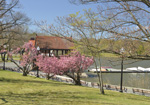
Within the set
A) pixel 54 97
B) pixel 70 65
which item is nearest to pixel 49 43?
pixel 70 65

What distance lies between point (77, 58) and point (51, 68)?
3.27m

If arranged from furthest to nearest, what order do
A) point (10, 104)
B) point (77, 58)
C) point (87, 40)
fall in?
point (77, 58)
point (87, 40)
point (10, 104)

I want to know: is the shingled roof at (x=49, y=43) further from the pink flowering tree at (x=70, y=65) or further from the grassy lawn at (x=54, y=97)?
the grassy lawn at (x=54, y=97)

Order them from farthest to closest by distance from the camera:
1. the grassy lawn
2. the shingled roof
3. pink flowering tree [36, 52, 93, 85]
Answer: the shingled roof → pink flowering tree [36, 52, 93, 85] → the grassy lawn

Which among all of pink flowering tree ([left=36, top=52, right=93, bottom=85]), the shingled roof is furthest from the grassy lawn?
the shingled roof

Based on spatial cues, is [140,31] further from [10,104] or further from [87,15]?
[10,104]

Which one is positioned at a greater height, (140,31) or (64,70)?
(140,31)

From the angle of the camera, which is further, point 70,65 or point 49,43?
point 49,43

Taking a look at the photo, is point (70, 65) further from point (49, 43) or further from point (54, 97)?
point (49, 43)

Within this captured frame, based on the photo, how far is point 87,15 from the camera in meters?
9.26

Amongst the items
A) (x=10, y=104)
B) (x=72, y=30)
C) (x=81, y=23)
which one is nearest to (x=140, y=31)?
(x=81, y=23)

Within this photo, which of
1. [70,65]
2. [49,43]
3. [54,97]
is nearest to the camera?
[54,97]

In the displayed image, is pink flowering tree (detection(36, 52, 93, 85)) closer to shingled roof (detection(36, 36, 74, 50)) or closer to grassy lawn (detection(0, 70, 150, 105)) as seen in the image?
grassy lawn (detection(0, 70, 150, 105))

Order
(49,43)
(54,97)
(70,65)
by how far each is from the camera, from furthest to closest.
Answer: (49,43), (70,65), (54,97)
